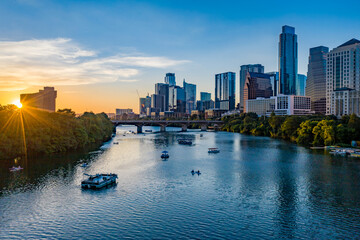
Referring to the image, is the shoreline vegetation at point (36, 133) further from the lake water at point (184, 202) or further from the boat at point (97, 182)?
the boat at point (97, 182)

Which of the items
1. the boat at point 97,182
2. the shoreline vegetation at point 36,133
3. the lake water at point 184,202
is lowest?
the lake water at point 184,202

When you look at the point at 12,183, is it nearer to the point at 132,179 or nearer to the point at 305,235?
the point at 132,179

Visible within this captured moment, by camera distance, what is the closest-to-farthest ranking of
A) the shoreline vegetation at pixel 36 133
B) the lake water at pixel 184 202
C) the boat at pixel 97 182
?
the lake water at pixel 184 202, the boat at pixel 97 182, the shoreline vegetation at pixel 36 133

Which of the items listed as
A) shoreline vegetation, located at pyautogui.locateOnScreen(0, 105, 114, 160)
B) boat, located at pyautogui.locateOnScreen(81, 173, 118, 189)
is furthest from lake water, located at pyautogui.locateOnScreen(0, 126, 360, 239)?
shoreline vegetation, located at pyautogui.locateOnScreen(0, 105, 114, 160)

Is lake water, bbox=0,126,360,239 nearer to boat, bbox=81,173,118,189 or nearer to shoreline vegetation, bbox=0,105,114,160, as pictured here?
boat, bbox=81,173,118,189

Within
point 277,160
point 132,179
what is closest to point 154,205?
point 132,179

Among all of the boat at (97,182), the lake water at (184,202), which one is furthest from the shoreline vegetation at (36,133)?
the boat at (97,182)
